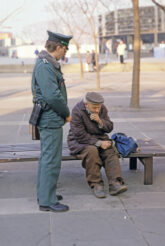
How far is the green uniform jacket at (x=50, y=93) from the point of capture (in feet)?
15.6

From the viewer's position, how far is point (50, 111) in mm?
4891

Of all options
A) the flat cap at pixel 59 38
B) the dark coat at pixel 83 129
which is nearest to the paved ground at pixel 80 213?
the dark coat at pixel 83 129

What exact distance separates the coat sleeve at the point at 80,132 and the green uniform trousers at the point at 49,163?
75cm

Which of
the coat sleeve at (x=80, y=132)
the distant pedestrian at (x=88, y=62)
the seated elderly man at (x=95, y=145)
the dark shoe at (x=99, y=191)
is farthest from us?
the distant pedestrian at (x=88, y=62)

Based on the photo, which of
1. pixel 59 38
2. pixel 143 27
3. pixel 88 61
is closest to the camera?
pixel 59 38

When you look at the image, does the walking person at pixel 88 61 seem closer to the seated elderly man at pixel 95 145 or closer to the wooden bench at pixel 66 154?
the wooden bench at pixel 66 154

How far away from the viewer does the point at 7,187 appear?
5.95m

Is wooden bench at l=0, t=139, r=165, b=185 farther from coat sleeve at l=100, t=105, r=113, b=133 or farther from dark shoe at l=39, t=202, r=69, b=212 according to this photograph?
dark shoe at l=39, t=202, r=69, b=212

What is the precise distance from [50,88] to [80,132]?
1115 mm

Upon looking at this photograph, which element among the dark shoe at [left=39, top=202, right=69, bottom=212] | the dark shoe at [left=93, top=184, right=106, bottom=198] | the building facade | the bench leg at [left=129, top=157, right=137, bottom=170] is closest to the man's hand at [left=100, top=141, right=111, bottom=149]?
the dark shoe at [left=93, top=184, right=106, bottom=198]

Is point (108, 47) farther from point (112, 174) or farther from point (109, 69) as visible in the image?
point (112, 174)

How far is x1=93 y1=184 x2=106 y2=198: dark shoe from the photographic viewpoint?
5.41 metres

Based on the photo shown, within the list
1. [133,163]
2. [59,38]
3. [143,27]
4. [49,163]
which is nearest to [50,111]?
[49,163]

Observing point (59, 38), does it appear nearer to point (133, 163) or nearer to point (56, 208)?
point (56, 208)
